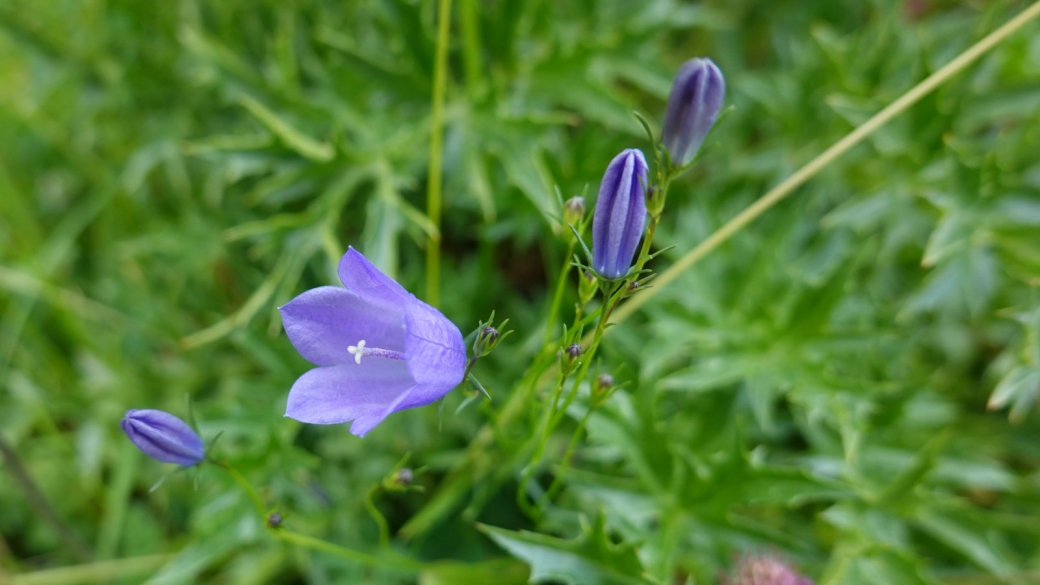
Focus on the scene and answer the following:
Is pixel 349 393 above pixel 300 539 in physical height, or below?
above

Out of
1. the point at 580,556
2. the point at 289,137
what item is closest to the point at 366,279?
the point at 580,556

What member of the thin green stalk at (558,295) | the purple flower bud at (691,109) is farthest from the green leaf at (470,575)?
the purple flower bud at (691,109)

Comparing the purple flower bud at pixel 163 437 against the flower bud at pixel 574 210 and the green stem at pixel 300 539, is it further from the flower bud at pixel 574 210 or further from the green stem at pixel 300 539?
the flower bud at pixel 574 210


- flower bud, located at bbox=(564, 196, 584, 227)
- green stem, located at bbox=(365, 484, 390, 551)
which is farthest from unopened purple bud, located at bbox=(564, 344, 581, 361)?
green stem, located at bbox=(365, 484, 390, 551)

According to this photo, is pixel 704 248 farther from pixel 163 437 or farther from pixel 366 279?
pixel 163 437

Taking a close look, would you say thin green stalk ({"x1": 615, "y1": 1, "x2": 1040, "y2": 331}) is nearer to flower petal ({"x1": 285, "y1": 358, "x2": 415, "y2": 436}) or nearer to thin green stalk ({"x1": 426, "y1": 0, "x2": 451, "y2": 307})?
thin green stalk ({"x1": 426, "y1": 0, "x2": 451, "y2": 307})

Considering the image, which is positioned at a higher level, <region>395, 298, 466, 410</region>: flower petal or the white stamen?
<region>395, 298, 466, 410</region>: flower petal

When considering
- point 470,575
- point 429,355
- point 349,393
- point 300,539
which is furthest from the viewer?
point 470,575
